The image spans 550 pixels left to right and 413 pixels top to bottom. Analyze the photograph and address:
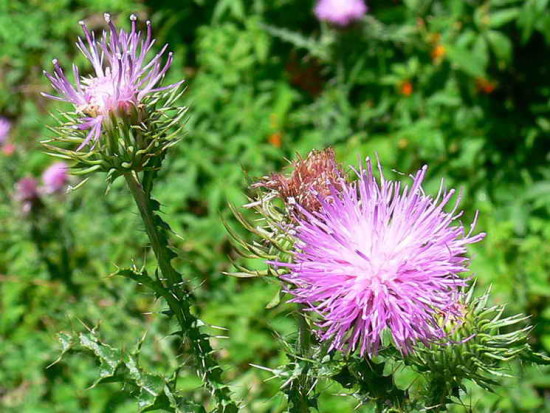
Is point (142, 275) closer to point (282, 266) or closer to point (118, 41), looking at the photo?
point (282, 266)

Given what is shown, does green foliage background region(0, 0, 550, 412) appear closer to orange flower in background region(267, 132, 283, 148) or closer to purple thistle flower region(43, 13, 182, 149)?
orange flower in background region(267, 132, 283, 148)

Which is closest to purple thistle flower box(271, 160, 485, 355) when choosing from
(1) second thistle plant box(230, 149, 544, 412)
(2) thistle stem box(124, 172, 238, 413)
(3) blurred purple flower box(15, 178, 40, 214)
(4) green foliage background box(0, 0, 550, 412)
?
(1) second thistle plant box(230, 149, 544, 412)

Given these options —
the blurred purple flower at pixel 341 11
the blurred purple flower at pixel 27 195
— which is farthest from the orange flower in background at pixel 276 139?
the blurred purple flower at pixel 27 195

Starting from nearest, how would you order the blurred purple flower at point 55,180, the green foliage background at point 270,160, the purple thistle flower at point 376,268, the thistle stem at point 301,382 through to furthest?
the purple thistle flower at point 376,268, the thistle stem at point 301,382, the green foliage background at point 270,160, the blurred purple flower at point 55,180

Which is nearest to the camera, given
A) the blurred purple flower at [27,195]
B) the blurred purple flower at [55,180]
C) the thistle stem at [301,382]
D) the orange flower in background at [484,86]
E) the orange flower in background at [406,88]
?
the thistle stem at [301,382]

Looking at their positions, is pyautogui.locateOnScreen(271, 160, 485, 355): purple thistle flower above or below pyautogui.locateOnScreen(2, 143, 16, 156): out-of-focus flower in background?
above

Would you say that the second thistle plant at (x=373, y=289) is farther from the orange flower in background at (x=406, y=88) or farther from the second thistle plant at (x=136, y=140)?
the orange flower in background at (x=406, y=88)

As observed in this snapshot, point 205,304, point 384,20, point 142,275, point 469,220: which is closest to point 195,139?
point 205,304
